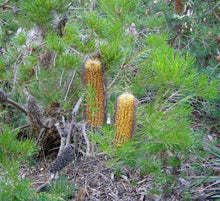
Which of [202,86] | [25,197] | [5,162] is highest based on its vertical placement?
[202,86]

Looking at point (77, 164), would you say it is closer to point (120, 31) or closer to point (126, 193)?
point (126, 193)

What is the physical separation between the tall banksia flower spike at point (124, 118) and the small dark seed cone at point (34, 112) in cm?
82

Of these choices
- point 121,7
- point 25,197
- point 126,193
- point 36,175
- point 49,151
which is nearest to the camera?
point 25,197

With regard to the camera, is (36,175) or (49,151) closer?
(36,175)

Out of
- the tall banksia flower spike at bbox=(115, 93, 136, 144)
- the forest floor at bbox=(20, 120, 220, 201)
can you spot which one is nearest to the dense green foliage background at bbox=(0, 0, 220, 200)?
the tall banksia flower spike at bbox=(115, 93, 136, 144)

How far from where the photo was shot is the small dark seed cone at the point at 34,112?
5.37ft

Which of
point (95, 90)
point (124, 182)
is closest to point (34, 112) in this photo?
point (95, 90)

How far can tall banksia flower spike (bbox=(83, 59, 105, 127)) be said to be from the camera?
1.08 m

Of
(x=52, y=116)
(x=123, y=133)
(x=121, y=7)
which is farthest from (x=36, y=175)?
(x=121, y=7)

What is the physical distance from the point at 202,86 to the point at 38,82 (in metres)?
1.12

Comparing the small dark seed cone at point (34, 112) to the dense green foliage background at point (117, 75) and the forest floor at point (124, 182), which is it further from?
the forest floor at point (124, 182)

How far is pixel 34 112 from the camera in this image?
174 cm

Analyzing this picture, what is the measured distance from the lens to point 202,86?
1153mm

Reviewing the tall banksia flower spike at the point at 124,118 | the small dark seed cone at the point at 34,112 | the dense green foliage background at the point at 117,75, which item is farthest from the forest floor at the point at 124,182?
the tall banksia flower spike at the point at 124,118
